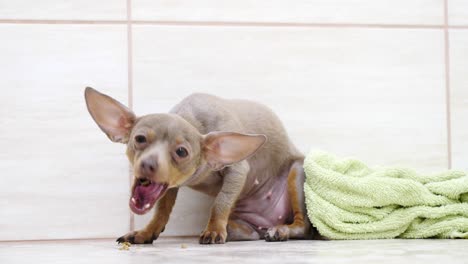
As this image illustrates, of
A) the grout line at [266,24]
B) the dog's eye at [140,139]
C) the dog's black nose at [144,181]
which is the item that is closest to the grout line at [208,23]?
the grout line at [266,24]

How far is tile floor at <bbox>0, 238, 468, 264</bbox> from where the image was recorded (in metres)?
1.88

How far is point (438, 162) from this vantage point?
3.18 m

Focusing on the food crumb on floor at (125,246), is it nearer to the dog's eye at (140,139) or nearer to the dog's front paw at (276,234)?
the dog's eye at (140,139)

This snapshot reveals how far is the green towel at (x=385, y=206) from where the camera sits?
2693mm

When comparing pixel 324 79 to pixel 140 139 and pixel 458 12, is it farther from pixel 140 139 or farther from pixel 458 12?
pixel 140 139

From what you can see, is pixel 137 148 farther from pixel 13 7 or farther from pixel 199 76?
pixel 13 7

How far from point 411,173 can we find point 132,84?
3.71 feet

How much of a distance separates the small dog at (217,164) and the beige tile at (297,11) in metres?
0.41

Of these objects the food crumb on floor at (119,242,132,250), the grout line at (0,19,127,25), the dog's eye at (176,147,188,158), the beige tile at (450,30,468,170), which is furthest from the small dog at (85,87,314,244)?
A: the beige tile at (450,30,468,170)

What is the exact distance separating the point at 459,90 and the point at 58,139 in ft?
5.50

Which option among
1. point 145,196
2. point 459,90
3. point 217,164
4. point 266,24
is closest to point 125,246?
point 145,196

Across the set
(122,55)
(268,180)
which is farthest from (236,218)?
(122,55)

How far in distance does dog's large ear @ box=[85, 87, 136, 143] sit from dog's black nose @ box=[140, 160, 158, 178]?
266mm

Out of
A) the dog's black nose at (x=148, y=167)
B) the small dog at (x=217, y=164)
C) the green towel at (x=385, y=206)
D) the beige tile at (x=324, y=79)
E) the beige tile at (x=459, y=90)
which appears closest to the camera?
the dog's black nose at (x=148, y=167)
